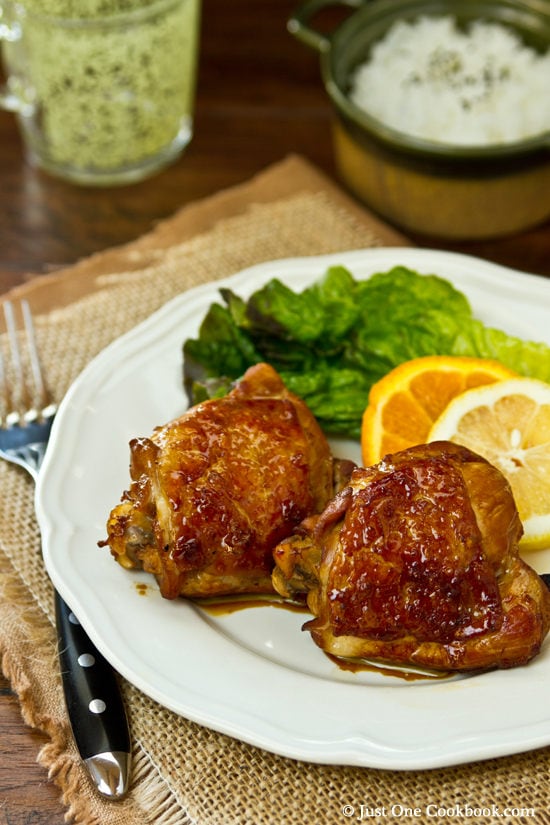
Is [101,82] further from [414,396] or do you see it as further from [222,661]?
[222,661]

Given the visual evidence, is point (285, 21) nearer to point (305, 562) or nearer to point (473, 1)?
point (473, 1)

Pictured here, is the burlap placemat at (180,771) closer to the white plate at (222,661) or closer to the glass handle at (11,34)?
the white plate at (222,661)

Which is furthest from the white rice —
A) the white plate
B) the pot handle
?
the white plate

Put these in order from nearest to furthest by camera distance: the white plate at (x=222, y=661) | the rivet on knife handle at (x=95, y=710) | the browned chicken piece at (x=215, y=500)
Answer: the white plate at (x=222, y=661) → the rivet on knife handle at (x=95, y=710) → the browned chicken piece at (x=215, y=500)

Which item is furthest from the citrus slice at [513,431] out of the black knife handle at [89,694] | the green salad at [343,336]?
the black knife handle at [89,694]

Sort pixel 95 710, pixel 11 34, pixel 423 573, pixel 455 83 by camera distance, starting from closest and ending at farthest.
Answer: pixel 423 573, pixel 95 710, pixel 11 34, pixel 455 83

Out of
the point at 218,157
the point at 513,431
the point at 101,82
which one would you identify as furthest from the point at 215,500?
the point at 218,157
